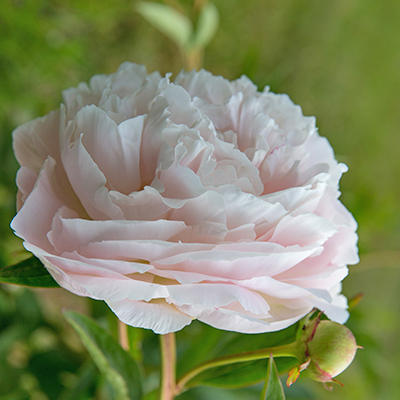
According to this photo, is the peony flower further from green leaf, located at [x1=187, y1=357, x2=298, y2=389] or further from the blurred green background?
the blurred green background

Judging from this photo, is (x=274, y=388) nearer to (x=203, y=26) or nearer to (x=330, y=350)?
(x=330, y=350)

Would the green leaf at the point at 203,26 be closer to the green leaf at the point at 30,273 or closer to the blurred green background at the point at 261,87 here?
the blurred green background at the point at 261,87

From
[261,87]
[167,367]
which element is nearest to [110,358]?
[167,367]

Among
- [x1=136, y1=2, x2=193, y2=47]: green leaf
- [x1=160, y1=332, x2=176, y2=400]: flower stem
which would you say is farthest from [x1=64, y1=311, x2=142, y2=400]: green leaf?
[x1=136, y1=2, x2=193, y2=47]: green leaf

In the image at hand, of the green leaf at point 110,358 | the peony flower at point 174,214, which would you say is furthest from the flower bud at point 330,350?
the green leaf at point 110,358

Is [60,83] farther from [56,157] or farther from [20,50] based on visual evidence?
[56,157]
